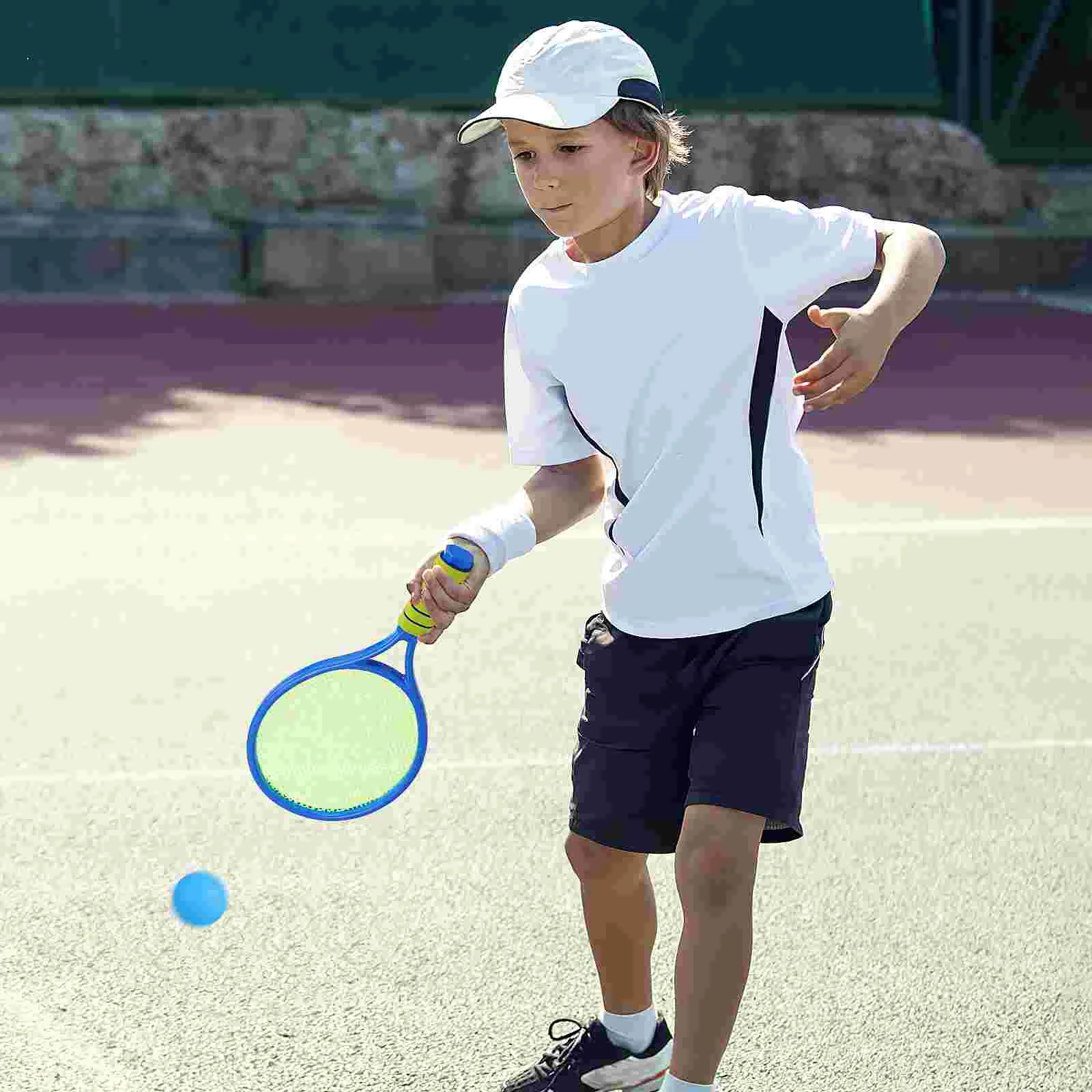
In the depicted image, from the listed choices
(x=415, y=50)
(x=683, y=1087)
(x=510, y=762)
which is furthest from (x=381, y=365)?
(x=683, y=1087)

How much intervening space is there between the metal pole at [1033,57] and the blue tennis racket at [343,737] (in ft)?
53.2

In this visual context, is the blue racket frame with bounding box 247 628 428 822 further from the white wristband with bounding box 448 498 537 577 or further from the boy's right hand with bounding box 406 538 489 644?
the white wristband with bounding box 448 498 537 577

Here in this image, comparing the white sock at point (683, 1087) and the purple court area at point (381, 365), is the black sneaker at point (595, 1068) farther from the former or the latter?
the purple court area at point (381, 365)

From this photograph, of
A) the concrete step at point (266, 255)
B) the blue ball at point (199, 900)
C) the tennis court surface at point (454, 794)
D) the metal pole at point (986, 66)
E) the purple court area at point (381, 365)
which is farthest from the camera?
the metal pole at point (986, 66)

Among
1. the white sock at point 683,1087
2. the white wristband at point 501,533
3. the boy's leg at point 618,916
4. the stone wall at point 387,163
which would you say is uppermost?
the white wristband at point 501,533

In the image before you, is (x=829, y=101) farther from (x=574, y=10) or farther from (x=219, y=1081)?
(x=219, y=1081)

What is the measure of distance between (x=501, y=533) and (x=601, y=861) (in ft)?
1.76

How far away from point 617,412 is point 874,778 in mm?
2050

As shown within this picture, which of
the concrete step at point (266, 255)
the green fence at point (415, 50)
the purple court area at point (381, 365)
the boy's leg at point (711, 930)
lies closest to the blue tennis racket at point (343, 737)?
the boy's leg at point (711, 930)

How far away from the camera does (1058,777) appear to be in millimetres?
4891

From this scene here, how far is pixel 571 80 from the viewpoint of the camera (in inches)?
120

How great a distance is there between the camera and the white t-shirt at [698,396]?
3064mm

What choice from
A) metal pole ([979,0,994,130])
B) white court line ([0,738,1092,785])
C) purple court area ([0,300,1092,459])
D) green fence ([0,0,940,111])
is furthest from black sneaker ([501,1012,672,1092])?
metal pole ([979,0,994,130])

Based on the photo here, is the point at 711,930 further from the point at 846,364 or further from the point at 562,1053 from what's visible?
the point at 846,364
